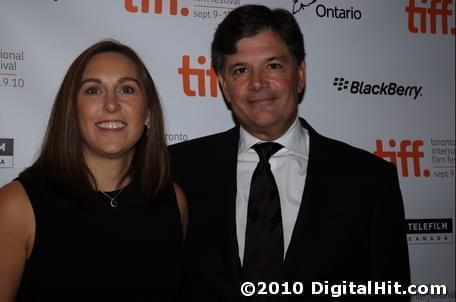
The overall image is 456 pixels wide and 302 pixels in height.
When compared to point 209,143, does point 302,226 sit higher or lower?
lower

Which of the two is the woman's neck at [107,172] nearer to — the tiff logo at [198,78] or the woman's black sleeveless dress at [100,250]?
the woman's black sleeveless dress at [100,250]

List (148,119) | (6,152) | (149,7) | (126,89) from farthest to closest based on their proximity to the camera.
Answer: (149,7)
(6,152)
(148,119)
(126,89)

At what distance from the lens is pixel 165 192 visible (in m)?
1.86

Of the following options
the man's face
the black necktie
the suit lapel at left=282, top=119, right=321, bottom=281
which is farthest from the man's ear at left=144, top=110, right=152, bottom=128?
the suit lapel at left=282, top=119, right=321, bottom=281

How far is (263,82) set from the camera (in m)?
1.89

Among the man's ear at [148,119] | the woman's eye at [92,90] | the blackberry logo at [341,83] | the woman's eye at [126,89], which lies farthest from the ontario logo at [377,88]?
the woman's eye at [92,90]

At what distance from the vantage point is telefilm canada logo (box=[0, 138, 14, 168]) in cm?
214

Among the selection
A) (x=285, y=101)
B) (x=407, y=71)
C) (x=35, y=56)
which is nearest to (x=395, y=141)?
(x=407, y=71)

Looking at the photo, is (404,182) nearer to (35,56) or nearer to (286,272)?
(286,272)

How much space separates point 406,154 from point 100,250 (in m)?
1.76

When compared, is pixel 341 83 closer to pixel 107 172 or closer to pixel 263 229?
pixel 263 229

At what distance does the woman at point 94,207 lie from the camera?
1.55 m

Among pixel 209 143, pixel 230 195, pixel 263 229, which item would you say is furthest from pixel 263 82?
pixel 263 229

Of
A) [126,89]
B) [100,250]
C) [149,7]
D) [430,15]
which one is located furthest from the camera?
[430,15]
